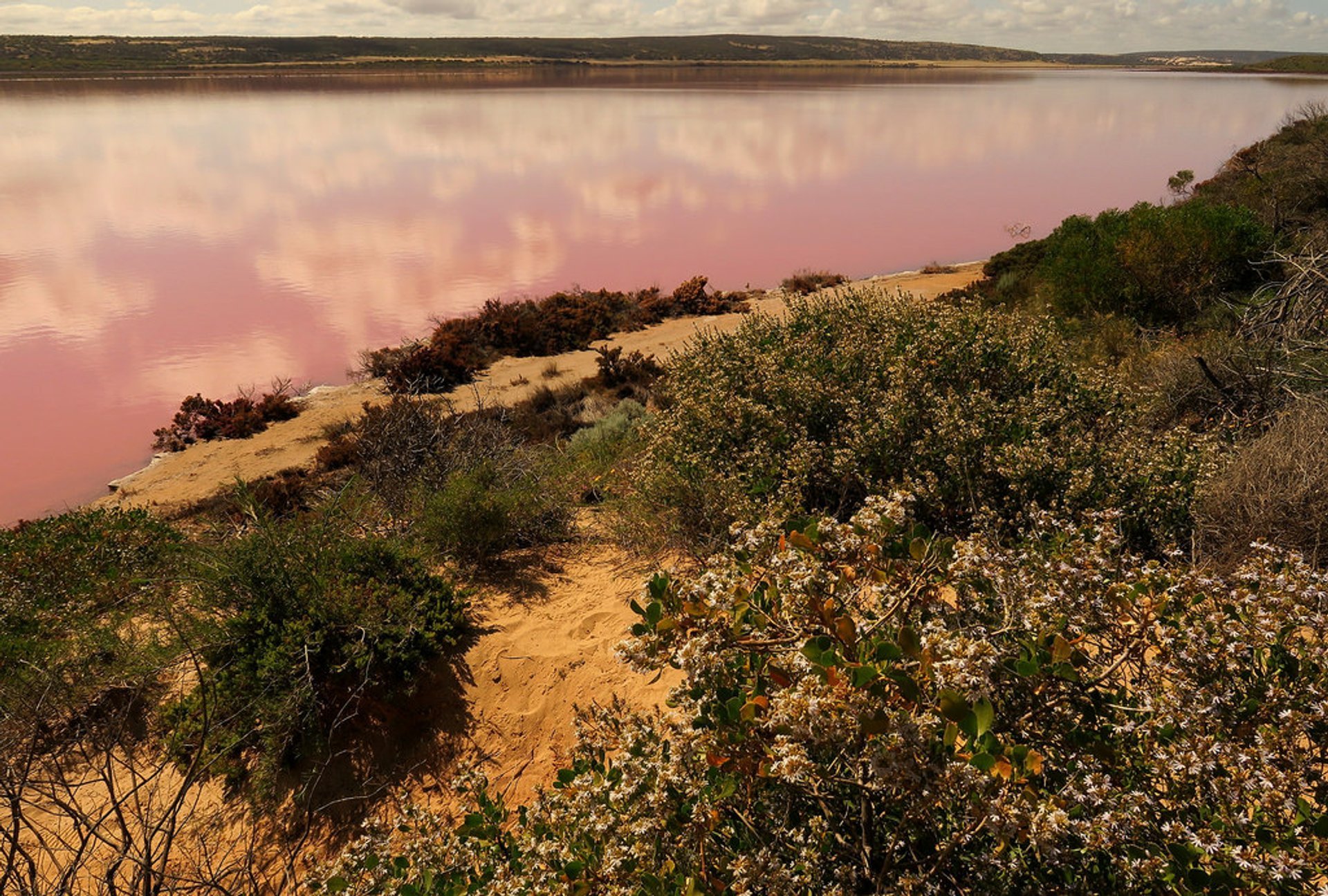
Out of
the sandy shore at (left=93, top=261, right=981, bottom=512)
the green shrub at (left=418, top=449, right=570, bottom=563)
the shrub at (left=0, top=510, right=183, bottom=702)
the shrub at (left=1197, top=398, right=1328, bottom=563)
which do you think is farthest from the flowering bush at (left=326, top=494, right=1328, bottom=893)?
the sandy shore at (left=93, top=261, right=981, bottom=512)

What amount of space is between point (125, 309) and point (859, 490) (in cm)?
1826

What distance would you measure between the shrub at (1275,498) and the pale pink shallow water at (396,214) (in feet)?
44.1

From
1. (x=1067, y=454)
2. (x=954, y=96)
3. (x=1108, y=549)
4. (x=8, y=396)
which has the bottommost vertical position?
(x=8, y=396)

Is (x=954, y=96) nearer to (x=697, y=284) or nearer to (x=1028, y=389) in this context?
(x=697, y=284)

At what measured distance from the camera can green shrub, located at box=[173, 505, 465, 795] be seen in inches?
171

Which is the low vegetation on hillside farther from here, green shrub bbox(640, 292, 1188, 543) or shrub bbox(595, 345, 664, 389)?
shrub bbox(595, 345, 664, 389)

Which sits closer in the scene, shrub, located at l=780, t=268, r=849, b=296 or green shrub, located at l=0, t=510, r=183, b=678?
green shrub, located at l=0, t=510, r=183, b=678

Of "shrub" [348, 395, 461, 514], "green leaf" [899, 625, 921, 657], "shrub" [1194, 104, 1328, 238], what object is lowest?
"shrub" [348, 395, 461, 514]

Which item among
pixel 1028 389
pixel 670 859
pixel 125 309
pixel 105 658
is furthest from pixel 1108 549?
pixel 125 309

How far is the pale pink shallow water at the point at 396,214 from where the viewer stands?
1421cm

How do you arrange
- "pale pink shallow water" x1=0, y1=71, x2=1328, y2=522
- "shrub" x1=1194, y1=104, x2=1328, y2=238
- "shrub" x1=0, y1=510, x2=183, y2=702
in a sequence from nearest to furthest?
"shrub" x1=0, y1=510, x2=183, y2=702, "shrub" x1=1194, y1=104, x2=1328, y2=238, "pale pink shallow water" x1=0, y1=71, x2=1328, y2=522

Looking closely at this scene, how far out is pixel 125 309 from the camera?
53.4ft

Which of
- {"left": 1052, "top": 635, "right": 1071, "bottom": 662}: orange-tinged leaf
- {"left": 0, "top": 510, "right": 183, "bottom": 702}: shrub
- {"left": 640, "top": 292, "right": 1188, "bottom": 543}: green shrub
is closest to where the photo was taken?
{"left": 1052, "top": 635, "right": 1071, "bottom": 662}: orange-tinged leaf

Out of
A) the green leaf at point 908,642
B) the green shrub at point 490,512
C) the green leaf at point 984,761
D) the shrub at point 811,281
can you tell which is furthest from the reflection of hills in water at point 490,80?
the green leaf at point 984,761
